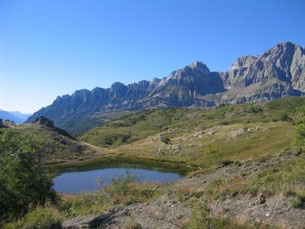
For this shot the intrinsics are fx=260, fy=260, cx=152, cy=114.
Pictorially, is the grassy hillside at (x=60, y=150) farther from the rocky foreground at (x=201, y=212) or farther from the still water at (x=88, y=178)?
the rocky foreground at (x=201, y=212)

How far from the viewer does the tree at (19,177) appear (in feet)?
58.4

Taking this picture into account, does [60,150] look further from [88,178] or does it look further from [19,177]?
[19,177]

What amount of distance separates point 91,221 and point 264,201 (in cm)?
1092

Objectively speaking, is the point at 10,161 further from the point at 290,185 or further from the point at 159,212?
the point at 290,185

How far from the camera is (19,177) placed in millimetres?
18750

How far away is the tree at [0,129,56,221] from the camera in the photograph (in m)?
17.8

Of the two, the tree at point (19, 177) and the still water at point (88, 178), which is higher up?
the tree at point (19, 177)

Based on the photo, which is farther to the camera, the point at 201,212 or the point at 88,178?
the point at 88,178

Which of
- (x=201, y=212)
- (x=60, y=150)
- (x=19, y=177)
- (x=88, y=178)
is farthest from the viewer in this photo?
(x=60, y=150)

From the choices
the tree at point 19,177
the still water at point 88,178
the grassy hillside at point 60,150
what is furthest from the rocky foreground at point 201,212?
the grassy hillside at point 60,150

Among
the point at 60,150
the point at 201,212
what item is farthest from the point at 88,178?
the point at 201,212

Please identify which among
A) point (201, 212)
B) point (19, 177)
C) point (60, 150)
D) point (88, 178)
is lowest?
point (88, 178)

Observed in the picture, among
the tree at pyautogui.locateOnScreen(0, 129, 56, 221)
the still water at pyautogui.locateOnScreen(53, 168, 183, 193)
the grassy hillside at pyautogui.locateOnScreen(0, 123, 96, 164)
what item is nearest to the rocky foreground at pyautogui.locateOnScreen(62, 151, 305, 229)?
the tree at pyautogui.locateOnScreen(0, 129, 56, 221)

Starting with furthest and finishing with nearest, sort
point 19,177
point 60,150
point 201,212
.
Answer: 1. point 60,150
2. point 19,177
3. point 201,212
